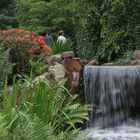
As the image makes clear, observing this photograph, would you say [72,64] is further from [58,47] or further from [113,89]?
[58,47]

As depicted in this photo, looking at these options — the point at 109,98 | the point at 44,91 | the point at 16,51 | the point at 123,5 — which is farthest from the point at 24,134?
the point at 123,5

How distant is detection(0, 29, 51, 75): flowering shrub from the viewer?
378 inches

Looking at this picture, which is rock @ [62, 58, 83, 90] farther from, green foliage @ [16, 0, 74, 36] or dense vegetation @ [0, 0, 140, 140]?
green foliage @ [16, 0, 74, 36]

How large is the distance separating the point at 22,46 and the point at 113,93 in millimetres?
2331

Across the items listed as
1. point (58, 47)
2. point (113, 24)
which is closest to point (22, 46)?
point (58, 47)

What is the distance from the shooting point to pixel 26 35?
10.1 m

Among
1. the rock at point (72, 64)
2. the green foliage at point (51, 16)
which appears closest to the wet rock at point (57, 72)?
the rock at point (72, 64)

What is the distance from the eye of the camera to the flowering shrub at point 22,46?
31.5 feet

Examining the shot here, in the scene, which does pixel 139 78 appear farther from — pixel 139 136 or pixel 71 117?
pixel 71 117

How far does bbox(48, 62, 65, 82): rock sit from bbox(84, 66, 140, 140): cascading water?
957 millimetres

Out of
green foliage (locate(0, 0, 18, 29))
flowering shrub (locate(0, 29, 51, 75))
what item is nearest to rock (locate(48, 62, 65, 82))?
flowering shrub (locate(0, 29, 51, 75))

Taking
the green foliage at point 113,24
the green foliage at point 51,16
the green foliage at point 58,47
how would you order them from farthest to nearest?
the green foliage at point 51,16
the green foliage at point 58,47
the green foliage at point 113,24

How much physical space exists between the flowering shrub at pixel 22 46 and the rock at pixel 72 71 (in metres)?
0.57

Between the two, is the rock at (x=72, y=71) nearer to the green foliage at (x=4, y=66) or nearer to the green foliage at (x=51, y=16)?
the green foliage at (x=4, y=66)
